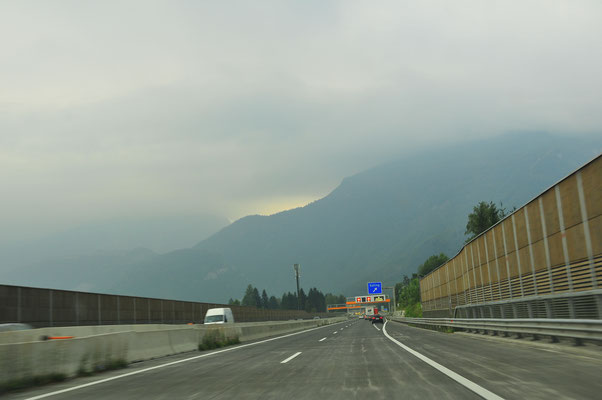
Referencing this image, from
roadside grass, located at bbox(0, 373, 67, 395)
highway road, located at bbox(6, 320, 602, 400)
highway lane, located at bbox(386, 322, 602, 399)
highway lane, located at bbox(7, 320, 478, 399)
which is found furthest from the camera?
roadside grass, located at bbox(0, 373, 67, 395)

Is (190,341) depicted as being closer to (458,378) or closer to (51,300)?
(51,300)

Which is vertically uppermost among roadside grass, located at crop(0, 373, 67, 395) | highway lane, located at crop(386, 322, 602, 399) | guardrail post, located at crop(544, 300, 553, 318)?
guardrail post, located at crop(544, 300, 553, 318)

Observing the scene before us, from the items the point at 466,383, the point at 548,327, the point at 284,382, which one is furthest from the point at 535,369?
the point at 548,327

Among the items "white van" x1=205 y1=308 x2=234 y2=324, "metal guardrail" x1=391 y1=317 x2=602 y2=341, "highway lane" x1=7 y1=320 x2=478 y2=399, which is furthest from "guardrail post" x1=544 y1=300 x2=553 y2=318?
"white van" x1=205 y1=308 x2=234 y2=324

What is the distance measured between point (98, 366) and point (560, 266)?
47.2ft

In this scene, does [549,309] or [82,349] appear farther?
[549,309]

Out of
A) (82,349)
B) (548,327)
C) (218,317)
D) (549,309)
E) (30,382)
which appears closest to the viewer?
(30,382)

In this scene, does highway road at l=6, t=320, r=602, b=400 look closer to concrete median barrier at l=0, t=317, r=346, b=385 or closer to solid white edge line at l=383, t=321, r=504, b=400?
solid white edge line at l=383, t=321, r=504, b=400

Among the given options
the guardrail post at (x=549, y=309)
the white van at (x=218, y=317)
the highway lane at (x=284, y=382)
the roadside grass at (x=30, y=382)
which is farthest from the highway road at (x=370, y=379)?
the white van at (x=218, y=317)

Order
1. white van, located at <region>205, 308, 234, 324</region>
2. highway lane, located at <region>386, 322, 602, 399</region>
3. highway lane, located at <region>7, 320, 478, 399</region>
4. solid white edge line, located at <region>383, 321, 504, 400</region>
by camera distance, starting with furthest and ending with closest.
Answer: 1. white van, located at <region>205, 308, 234, 324</region>
2. highway lane, located at <region>7, 320, 478, 399</region>
3. highway lane, located at <region>386, 322, 602, 399</region>
4. solid white edge line, located at <region>383, 321, 504, 400</region>

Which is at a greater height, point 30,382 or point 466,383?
point 30,382

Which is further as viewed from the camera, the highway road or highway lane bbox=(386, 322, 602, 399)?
the highway road

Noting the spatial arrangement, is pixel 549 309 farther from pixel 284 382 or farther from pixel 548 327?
pixel 284 382

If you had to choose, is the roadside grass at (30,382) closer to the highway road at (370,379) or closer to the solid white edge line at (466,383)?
the highway road at (370,379)
